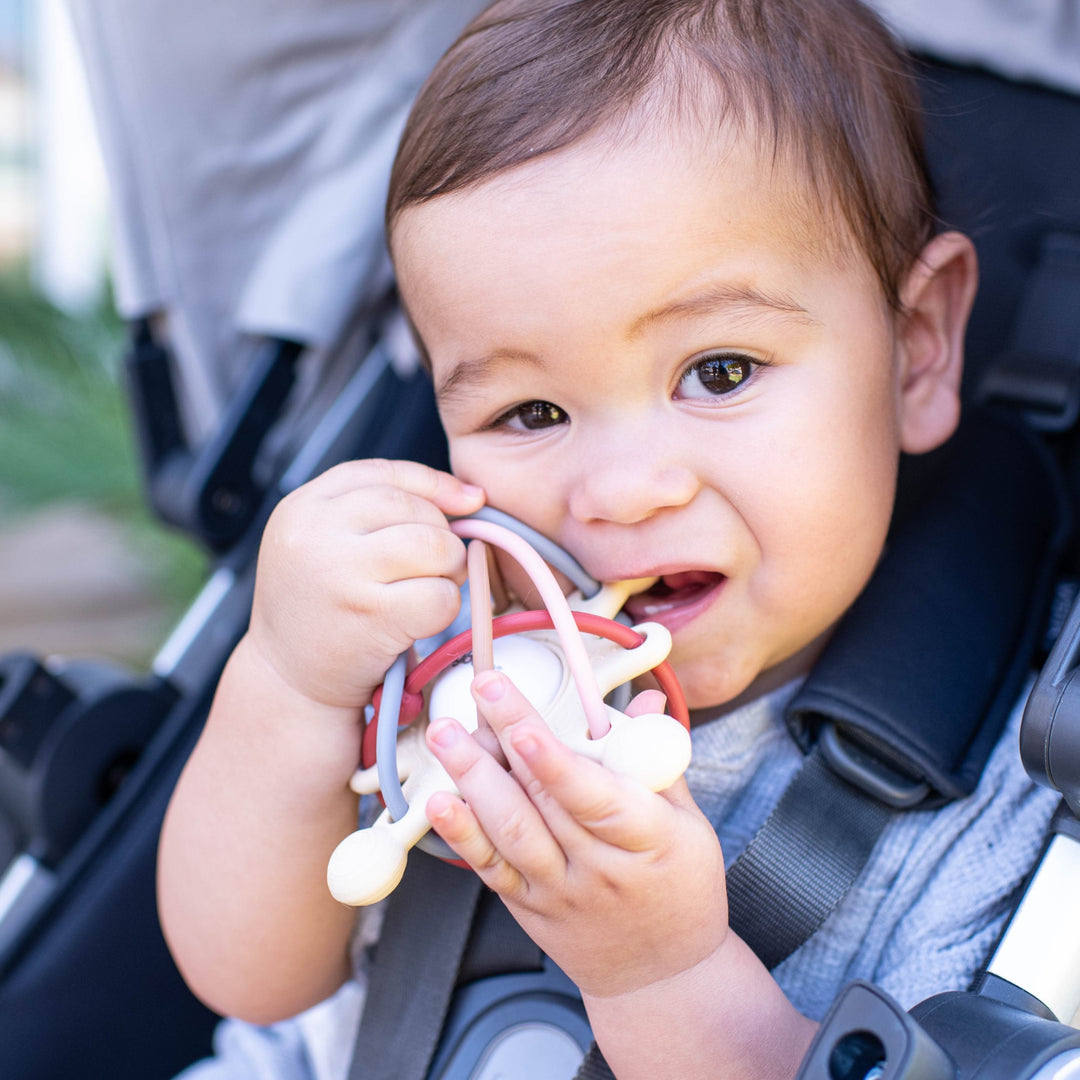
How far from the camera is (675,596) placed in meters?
0.87

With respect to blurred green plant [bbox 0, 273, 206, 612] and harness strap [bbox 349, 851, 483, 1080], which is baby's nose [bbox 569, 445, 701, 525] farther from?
blurred green plant [bbox 0, 273, 206, 612]

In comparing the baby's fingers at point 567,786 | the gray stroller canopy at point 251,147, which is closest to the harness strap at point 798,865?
the baby's fingers at point 567,786

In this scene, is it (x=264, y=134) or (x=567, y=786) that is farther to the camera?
(x=264, y=134)

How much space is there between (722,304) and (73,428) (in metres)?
2.67

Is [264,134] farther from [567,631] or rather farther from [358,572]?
[567,631]

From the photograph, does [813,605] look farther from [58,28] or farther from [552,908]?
[58,28]

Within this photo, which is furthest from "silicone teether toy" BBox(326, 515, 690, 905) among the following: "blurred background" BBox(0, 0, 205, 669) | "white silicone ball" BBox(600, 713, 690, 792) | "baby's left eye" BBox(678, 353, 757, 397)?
"blurred background" BBox(0, 0, 205, 669)

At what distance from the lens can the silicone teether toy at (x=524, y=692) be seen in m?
0.63

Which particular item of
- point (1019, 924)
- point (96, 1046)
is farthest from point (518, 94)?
point (96, 1046)

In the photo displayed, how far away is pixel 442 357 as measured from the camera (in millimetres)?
851

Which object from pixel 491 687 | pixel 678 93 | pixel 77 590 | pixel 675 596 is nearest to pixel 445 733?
pixel 491 687

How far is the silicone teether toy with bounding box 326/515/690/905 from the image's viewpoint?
0.63 metres

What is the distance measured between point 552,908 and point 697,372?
36cm

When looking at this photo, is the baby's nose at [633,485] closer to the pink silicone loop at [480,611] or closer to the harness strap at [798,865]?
the pink silicone loop at [480,611]
